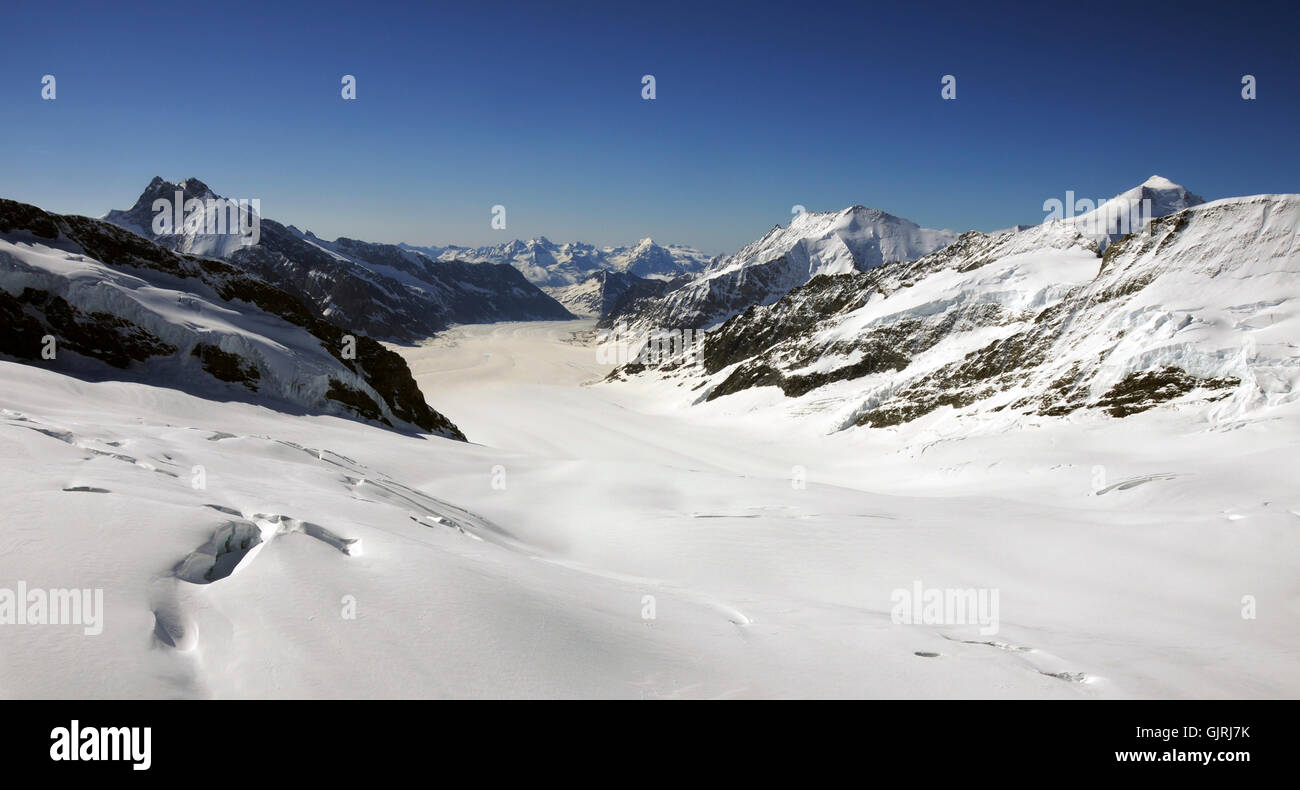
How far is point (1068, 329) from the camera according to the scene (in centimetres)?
4534

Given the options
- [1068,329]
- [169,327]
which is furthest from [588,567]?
[1068,329]

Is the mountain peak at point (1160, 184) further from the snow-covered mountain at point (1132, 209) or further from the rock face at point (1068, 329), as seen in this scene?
the rock face at point (1068, 329)

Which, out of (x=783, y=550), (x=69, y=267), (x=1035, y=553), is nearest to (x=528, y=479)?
(x=783, y=550)

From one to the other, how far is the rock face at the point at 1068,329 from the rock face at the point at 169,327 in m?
39.4

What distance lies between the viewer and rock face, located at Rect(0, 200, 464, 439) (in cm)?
2634

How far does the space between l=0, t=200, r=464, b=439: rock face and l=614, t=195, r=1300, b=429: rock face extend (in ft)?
129

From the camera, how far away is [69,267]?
28.9 meters

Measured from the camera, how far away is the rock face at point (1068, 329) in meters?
33.7

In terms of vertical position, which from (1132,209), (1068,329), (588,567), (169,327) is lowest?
(588,567)

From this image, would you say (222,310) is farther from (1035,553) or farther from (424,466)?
(1035,553)

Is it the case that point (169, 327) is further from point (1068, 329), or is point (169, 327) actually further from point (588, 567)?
point (1068, 329)

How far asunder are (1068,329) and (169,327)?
193 feet

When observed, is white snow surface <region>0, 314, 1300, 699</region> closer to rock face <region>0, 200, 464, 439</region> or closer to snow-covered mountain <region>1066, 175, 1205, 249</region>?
rock face <region>0, 200, 464, 439</region>

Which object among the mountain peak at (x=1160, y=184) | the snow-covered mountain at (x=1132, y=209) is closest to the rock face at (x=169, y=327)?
the snow-covered mountain at (x=1132, y=209)
